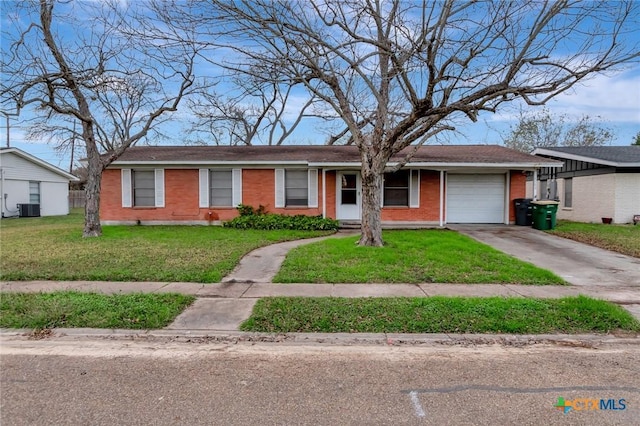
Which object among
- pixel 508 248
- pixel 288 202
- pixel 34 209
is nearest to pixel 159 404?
pixel 508 248

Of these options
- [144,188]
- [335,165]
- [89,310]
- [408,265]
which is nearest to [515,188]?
[335,165]

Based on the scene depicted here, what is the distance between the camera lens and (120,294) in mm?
5891

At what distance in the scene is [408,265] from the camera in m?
7.86

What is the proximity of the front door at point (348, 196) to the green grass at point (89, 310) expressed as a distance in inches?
412

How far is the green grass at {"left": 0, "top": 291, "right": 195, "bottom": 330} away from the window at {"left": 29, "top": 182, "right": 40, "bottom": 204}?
24469 mm

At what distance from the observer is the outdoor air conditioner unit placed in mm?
23797

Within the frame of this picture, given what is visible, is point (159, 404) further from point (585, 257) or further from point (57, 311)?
point (585, 257)

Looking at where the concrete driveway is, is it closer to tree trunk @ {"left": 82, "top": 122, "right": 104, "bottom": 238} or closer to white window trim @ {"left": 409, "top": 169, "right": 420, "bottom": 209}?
white window trim @ {"left": 409, "top": 169, "right": 420, "bottom": 209}

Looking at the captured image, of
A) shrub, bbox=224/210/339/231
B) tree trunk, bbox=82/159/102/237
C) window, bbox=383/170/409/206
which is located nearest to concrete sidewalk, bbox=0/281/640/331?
tree trunk, bbox=82/159/102/237

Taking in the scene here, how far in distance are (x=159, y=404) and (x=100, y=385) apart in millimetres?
726

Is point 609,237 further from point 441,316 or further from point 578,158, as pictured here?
point 441,316

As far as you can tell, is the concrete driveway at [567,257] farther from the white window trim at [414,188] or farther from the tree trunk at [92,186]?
the tree trunk at [92,186]

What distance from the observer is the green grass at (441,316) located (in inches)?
180

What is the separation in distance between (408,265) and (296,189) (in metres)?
8.74
